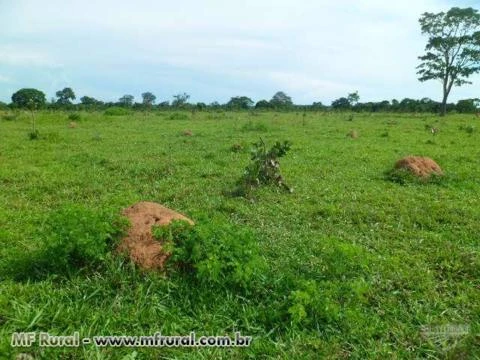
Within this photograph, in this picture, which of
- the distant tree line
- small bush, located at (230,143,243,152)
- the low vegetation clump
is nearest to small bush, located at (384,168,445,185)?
the low vegetation clump

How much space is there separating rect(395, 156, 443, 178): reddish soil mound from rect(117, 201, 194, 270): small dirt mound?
6.26 metres

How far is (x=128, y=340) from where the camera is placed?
3.69 meters

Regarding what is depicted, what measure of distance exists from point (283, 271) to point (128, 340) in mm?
1897

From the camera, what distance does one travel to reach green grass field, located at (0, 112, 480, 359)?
3811 mm

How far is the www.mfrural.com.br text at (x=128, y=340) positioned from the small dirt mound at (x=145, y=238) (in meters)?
0.95

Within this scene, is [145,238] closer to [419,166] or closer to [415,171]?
[415,171]

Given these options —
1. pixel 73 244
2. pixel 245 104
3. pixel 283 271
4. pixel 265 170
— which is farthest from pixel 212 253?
pixel 245 104

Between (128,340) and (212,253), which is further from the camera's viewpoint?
(212,253)

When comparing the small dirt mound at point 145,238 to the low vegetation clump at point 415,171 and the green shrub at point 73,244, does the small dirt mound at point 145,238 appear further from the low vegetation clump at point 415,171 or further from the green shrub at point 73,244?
the low vegetation clump at point 415,171

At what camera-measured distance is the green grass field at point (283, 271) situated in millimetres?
3811

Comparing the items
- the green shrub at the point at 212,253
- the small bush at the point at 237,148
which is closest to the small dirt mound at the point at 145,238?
the green shrub at the point at 212,253

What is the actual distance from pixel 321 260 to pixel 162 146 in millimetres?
10490

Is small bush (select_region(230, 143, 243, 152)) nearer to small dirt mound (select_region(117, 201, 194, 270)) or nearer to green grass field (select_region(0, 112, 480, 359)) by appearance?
green grass field (select_region(0, 112, 480, 359))

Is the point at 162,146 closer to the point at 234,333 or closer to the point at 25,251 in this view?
the point at 25,251
